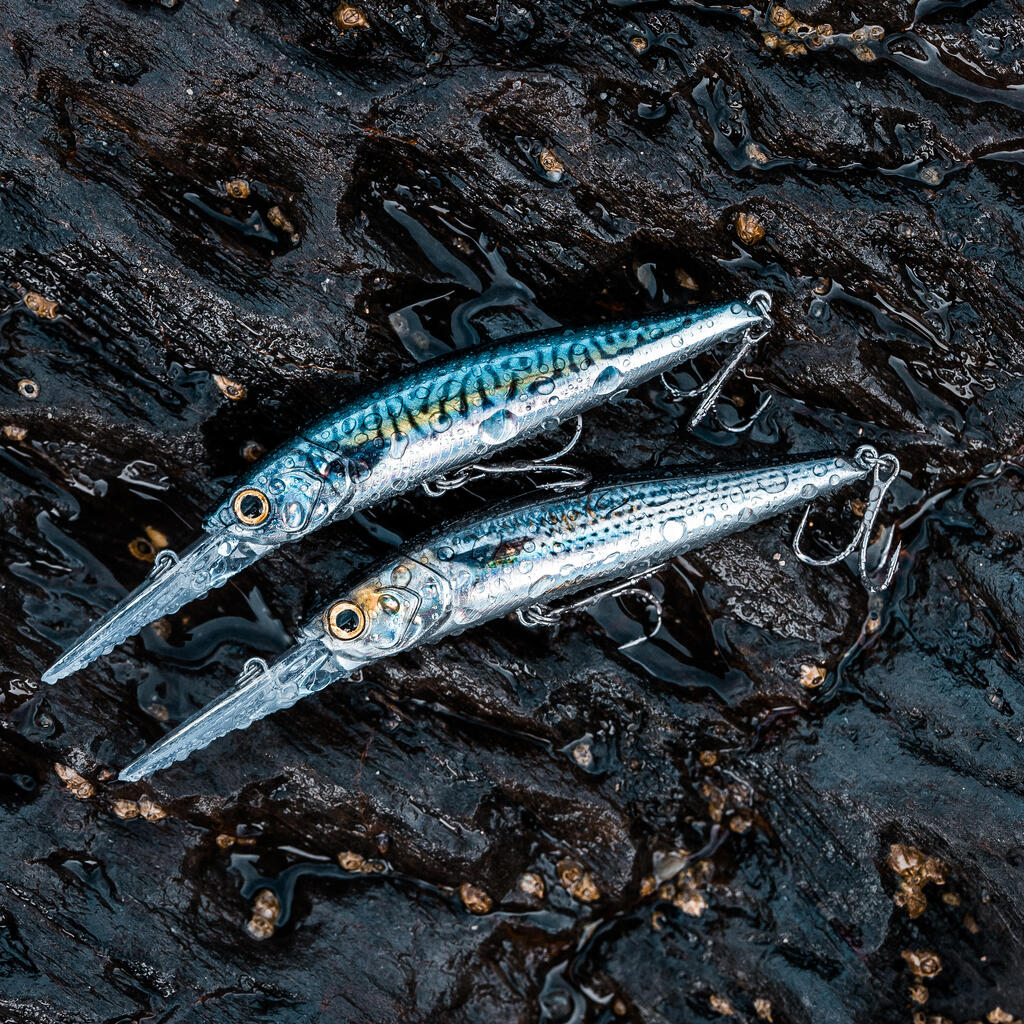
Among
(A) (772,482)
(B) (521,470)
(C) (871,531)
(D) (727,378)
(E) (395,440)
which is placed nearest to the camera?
(E) (395,440)

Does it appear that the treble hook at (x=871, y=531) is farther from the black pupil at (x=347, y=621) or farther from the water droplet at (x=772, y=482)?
the black pupil at (x=347, y=621)

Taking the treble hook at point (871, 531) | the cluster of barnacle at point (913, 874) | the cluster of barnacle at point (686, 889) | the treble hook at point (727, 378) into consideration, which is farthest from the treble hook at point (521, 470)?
the cluster of barnacle at point (913, 874)

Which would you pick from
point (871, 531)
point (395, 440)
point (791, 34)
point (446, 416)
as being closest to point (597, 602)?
point (446, 416)

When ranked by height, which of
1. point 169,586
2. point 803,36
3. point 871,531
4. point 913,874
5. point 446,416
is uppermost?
point 803,36

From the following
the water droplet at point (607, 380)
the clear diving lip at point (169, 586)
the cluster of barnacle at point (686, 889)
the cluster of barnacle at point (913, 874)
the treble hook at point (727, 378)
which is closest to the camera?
the clear diving lip at point (169, 586)

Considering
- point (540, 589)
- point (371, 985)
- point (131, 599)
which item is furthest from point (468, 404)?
point (371, 985)

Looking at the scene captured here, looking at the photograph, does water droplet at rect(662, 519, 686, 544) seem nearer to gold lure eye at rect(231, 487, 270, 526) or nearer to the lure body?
the lure body

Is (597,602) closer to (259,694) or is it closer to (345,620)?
(345,620)
